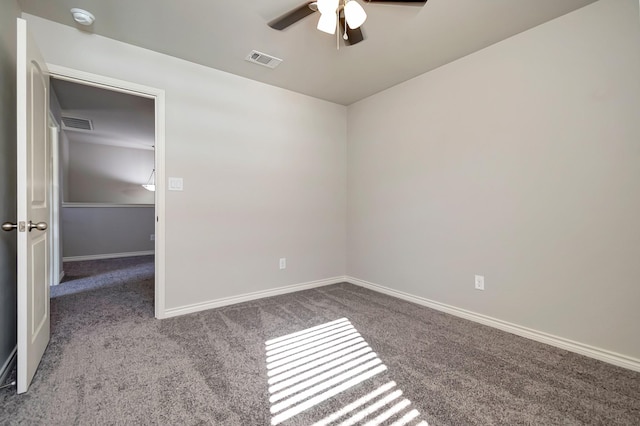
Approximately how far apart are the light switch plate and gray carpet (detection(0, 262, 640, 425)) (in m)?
1.19

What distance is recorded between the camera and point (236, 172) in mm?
3023

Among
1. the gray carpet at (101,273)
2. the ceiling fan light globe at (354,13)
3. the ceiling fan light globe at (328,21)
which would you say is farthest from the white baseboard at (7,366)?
the ceiling fan light globe at (354,13)

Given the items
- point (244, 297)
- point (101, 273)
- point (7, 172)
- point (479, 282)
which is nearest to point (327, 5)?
point (7, 172)

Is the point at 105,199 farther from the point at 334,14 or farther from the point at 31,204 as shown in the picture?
the point at 334,14

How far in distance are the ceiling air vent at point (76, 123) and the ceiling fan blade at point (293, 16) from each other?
453 cm

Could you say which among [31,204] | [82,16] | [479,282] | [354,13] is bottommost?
[479,282]

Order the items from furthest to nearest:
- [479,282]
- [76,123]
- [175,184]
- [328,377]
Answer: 1. [76,123]
2. [175,184]
3. [479,282]
4. [328,377]

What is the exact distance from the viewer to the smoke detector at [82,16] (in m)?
2.04

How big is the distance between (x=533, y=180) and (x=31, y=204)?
3.33 m

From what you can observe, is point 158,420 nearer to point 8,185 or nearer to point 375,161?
point 8,185

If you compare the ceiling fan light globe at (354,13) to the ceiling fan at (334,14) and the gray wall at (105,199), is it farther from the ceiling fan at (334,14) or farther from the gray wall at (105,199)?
the gray wall at (105,199)

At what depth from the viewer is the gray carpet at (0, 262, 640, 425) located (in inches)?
55.0

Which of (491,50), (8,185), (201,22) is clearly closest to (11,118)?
(8,185)

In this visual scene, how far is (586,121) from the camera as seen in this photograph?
1979 mm
